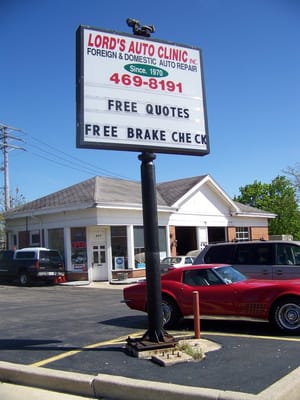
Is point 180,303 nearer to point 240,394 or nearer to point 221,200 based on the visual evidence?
point 240,394

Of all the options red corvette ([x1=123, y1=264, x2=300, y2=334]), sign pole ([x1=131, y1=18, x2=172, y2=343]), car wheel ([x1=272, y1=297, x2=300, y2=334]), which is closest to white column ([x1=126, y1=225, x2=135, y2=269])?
red corvette ([x1=123, y1=264, x2=300, y2=334])

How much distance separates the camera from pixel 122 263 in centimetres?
2959

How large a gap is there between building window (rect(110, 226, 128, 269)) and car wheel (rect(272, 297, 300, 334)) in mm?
20862

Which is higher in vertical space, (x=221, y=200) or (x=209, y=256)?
(x=221, y=200)

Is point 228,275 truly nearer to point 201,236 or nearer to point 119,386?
point 119,386

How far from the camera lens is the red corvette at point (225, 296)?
8.93m

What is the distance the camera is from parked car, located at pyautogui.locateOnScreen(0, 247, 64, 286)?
26953 mm

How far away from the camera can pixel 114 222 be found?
95.9 feet

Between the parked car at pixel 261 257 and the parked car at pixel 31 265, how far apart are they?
15.8 m

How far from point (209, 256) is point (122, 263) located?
16971 mm

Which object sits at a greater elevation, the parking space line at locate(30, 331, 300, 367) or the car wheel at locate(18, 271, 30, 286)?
the car wheel at locate(18, 271, 30, 286)

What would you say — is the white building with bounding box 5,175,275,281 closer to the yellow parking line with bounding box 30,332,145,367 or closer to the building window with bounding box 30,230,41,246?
the building window with bounding box 30,230,41,246

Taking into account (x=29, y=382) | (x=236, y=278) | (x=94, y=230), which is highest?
(x=94, y=230)

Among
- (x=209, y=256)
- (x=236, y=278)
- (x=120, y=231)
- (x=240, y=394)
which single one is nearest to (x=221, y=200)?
(x=120, y=231)
